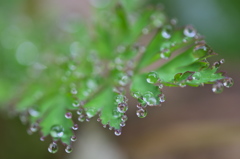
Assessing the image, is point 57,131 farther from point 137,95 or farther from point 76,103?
point 137,95

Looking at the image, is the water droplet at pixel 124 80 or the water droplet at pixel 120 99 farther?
the water droplet at pixel 124 80

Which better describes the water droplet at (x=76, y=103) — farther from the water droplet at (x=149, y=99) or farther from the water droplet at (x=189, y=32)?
the water droplet at (x=189, y=32)

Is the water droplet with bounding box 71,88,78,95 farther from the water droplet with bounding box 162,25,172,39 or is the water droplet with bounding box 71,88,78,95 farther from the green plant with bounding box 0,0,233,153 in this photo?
the water droplet with bounding box 162,25,172,39

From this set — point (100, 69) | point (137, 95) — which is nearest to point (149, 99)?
point (137, 95)

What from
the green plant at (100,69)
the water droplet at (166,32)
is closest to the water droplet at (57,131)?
the green plant at (100,69)

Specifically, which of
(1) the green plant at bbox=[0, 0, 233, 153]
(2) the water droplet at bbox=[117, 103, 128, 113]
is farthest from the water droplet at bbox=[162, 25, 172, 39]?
(2) the water droplet at bbox=[117, 103, 128, 113]

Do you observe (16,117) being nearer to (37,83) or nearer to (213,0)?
(37,83)

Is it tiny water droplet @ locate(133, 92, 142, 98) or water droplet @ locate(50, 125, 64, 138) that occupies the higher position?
tiny water droplet @ locate(133, 92, 142, 98)
